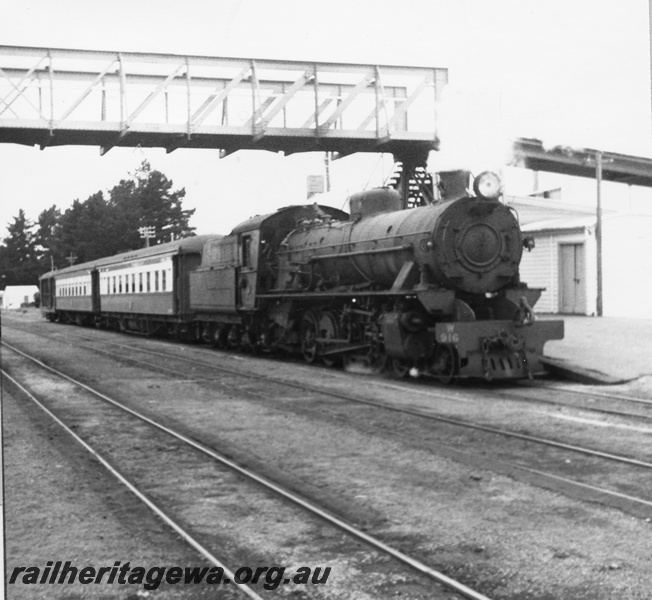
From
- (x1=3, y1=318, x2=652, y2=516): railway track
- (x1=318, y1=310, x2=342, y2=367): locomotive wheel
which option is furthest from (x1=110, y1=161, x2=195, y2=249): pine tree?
(x1=3, y1=318, x2=652, y2=516): railway track

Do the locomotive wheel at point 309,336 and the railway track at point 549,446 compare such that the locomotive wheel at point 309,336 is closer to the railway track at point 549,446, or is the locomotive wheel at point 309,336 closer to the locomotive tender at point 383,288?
the locomotive tender at point 383,288

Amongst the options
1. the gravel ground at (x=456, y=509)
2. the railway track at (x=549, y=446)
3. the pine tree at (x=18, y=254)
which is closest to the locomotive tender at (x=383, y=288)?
the railway track at (x=549, y=446)

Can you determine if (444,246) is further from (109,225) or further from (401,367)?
(109,225)

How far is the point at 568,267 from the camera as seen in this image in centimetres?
2559

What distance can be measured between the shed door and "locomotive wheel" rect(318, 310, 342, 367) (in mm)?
11550

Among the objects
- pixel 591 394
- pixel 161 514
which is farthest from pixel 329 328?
pixel 161 514

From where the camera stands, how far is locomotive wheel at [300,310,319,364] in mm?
16266

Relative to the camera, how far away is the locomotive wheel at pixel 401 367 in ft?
44.6

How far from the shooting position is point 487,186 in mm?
12891

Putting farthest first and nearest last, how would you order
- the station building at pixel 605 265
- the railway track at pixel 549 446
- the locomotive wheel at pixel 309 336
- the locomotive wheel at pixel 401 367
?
the station building at pixel 605 265 < the locomotive wheel at pixel 309 336 < the locomotive wheel at pixel 401 367 < the railway track at pixel 549 446

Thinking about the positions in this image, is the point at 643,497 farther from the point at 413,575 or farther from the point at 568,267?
the point at 568,267

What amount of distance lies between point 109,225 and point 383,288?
→ 42.6 ft

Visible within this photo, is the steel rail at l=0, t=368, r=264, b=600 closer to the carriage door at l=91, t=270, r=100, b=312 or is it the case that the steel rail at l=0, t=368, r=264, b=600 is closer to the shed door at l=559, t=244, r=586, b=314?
the shed door at l=559, t=244, r=586, b=314

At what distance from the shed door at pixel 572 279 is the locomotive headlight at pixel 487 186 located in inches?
507
